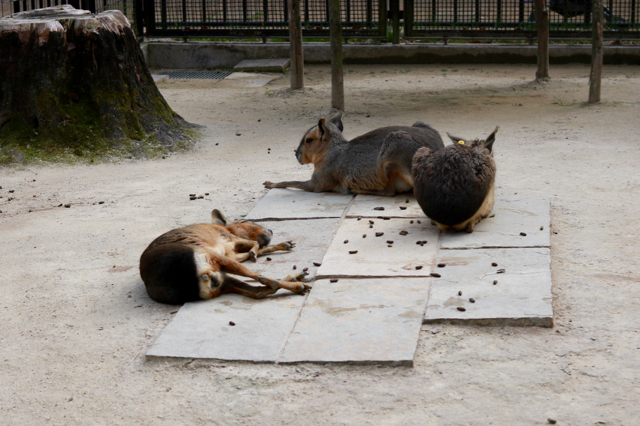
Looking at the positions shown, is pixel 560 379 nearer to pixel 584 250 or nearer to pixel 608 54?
pixel 584 250

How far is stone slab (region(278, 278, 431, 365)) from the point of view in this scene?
13.1 feet

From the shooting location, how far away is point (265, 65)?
15.5m

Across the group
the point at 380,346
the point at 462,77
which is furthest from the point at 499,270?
the point at 462,77

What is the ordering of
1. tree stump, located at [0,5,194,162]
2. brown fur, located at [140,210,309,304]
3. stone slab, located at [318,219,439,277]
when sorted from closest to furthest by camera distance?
brown fur, located at [140,210,309,304] → stone slab, located at [318,219,439,277] → tree stump, located at [0,5,194,162]

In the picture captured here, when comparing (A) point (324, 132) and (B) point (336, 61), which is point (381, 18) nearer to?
(B) point (336, 61)

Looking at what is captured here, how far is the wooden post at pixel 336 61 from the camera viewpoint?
11.1 m

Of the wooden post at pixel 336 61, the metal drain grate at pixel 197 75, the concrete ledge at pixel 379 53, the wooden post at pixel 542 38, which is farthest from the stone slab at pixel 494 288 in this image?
Result: the concrete ledge at pixel 379 53

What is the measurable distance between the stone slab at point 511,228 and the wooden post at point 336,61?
5082 millimetres

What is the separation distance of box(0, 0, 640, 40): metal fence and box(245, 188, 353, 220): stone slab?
9.02 m

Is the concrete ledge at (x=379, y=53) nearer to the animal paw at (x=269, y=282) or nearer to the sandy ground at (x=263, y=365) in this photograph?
the sandy ground at (x=263, y=365)

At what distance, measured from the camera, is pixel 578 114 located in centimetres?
1064

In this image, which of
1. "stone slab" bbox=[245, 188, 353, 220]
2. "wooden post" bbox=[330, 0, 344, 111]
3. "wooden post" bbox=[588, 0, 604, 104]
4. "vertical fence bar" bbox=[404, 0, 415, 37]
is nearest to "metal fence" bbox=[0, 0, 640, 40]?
"vertical fence bar" bbox=[404, 0, 415, 37]

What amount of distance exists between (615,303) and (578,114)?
667cm

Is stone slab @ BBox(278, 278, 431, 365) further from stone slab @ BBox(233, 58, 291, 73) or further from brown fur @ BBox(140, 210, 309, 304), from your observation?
stone slab @ BBox(233, 58, 291, 73)
